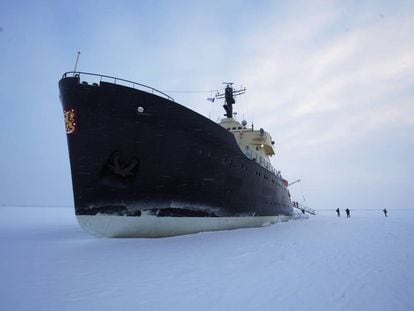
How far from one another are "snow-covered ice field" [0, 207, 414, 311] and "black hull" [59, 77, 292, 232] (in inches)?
70.7

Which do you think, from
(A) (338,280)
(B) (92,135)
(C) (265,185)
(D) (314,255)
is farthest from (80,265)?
(C) (265,185)

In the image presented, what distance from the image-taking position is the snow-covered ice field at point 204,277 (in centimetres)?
377

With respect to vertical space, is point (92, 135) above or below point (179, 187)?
above

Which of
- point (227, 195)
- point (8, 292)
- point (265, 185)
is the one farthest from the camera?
point (265, 185)

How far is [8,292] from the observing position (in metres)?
4.17

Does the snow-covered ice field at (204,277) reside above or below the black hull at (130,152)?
below

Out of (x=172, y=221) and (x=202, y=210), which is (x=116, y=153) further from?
(x=202, y=210)

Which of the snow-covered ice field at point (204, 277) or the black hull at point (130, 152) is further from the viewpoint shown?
the black hull at point (130, 152)

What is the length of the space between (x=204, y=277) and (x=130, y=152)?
224 inches

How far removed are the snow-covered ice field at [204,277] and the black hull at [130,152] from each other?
70.7 inches

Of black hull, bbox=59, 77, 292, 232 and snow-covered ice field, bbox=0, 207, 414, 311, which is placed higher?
black hull, bbox=59, 77, 292, 232

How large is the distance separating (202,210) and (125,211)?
318 centimetres

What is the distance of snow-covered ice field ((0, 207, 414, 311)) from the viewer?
12.4 feet

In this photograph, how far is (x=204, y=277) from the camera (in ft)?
16.5
